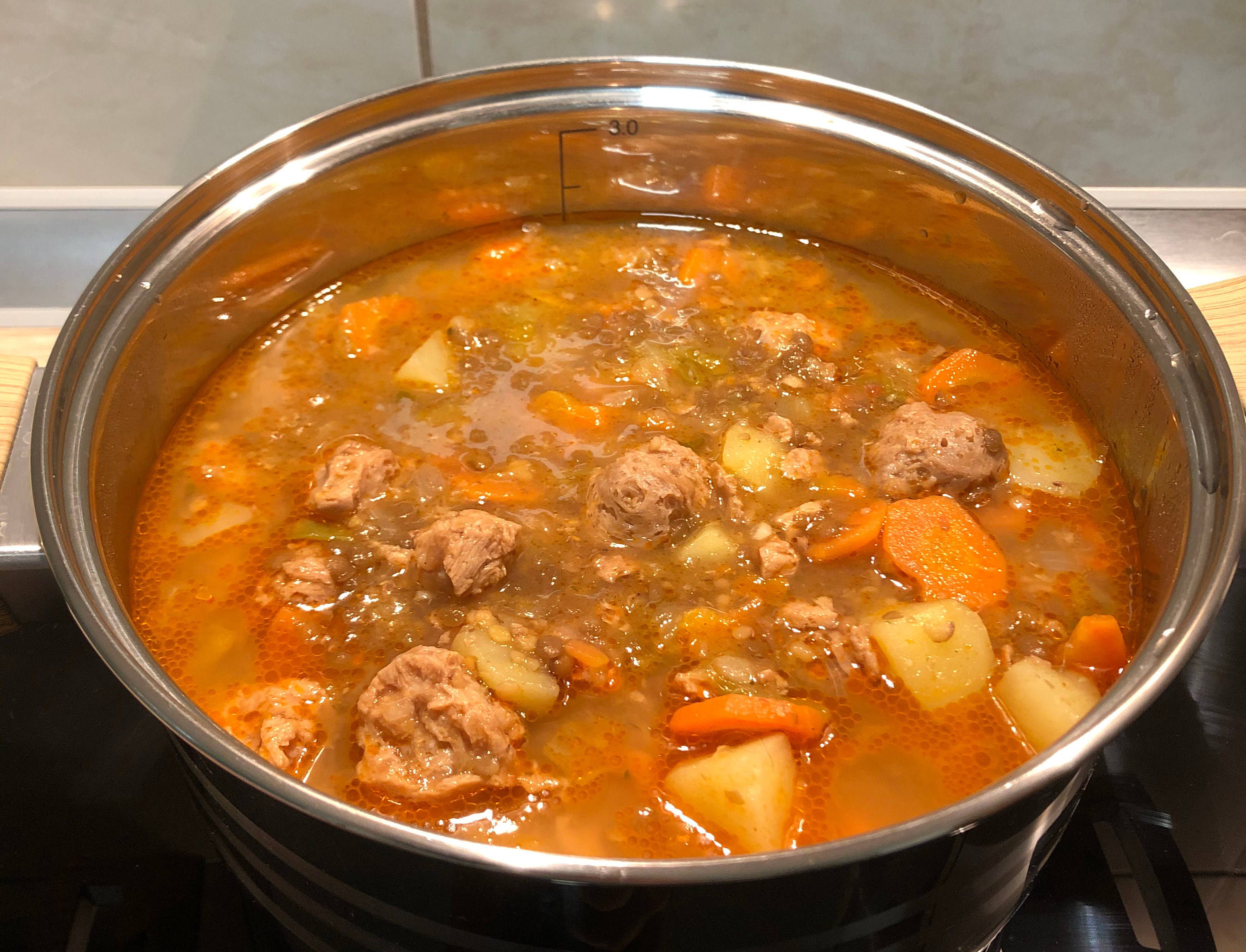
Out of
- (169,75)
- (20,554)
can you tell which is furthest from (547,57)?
(20,554)

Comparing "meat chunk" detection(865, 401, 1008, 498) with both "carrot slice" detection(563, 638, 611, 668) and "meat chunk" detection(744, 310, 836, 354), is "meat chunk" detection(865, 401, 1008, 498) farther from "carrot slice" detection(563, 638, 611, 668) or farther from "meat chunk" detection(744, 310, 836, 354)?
"carrot slice" detection(563, 638, 611, 668)

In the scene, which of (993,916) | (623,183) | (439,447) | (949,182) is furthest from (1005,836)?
(623,183)

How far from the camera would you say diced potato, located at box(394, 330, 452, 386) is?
2170 mm

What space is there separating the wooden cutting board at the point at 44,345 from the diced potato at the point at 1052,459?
325mm

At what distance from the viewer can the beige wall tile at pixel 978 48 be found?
2.38m

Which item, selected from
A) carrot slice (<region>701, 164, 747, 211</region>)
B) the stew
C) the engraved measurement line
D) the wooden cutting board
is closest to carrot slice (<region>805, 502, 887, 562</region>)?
the stew

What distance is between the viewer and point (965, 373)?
7.32ft

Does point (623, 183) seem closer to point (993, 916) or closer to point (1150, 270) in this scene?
point (1150, 270)

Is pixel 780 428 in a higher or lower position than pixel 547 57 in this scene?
lower

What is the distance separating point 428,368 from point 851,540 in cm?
99

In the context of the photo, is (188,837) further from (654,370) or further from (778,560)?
(654,370)

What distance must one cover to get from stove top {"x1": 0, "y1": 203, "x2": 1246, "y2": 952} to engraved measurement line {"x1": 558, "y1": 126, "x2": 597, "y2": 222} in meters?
1.52

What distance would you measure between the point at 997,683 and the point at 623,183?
5.08ft

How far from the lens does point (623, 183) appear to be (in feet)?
8.34
